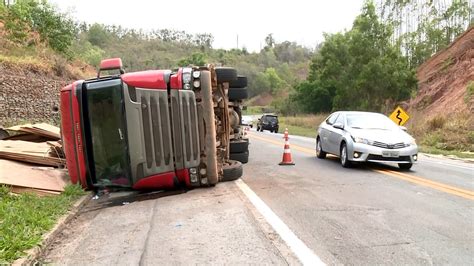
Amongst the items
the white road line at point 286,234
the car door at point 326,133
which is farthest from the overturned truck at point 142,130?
the car door at point 326,133

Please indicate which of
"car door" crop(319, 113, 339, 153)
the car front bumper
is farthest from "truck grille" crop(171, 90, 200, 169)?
"car door" crop(319, 113, 339, 153)

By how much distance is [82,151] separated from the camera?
27.6ft

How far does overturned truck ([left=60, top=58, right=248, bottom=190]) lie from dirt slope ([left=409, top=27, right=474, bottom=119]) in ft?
83.1

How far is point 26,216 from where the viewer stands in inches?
249

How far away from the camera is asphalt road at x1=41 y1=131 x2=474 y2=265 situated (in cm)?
505

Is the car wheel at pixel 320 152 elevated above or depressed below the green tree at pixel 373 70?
below

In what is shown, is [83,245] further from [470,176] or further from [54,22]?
[54,22]

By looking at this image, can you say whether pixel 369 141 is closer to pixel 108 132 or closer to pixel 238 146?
pixel 238 146

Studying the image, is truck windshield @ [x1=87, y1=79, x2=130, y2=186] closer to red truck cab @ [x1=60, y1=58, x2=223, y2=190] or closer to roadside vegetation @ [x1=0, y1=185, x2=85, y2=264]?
red truck cab @ [x1=60, y1=58, x2=223, y2=190]

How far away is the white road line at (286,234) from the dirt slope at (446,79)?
84.4 ft

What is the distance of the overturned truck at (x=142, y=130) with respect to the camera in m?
8.12

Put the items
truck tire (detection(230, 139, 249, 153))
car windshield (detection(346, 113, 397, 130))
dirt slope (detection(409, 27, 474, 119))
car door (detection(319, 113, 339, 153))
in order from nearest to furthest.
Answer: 1. truck tire (detection(230, 139, 249, 153))
2. car windshield (detection(346, 113, 397, 130))
3. car door (detection(319, 113, 339, 153))
4. dirt slope (detection(409, 27, 474, 119))

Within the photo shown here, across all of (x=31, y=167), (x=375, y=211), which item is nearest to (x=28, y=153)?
(x=31, y=167)

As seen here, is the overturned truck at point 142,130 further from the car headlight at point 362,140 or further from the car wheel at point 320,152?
the car wheel at point 320,152
